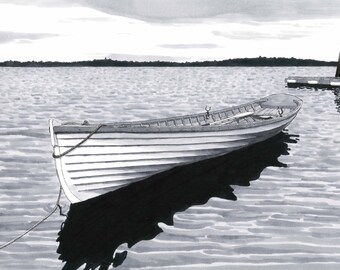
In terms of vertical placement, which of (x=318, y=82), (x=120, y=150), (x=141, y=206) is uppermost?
(x=120, y=150)

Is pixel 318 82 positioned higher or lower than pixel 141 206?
lower

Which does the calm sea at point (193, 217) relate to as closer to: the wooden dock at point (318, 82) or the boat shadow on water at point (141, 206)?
the boat shadow on water at point (141, 206)

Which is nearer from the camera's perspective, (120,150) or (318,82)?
(120,150)

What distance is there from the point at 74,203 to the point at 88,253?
159 inches

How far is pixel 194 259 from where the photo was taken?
1265 cm

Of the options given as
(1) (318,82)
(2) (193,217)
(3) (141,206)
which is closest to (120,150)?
(3) (141,206)

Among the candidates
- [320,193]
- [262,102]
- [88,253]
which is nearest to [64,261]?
[88,253]

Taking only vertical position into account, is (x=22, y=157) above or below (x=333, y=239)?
below

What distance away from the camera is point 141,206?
17.5 meters

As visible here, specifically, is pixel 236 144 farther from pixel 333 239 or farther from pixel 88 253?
pixel 88 253

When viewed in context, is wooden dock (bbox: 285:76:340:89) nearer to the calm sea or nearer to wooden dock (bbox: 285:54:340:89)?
wooden dock (bbox: 285:54:340:89)

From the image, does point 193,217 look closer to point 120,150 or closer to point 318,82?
point 120,150

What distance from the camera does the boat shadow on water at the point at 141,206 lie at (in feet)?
44.2

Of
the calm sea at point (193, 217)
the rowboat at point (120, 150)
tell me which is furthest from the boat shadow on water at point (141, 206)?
the rowboat at point (120, 150)
